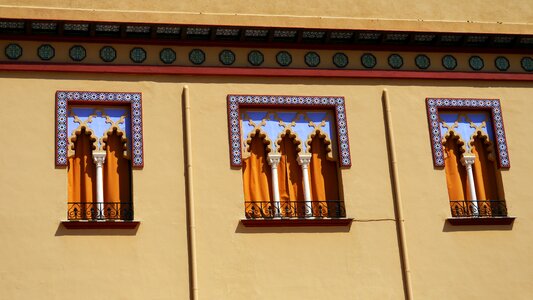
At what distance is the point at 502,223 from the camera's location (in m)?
16.9

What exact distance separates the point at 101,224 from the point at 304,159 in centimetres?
315

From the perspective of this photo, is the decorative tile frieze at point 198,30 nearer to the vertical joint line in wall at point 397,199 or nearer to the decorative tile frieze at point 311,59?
the decorative tile frieze at point 311,59

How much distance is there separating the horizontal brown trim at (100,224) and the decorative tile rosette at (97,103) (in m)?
0.85

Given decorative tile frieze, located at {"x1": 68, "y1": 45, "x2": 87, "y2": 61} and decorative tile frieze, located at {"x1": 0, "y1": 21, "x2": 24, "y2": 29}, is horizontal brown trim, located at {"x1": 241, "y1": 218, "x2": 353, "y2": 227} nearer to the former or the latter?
decorative tile frieze, located at {"x1": 68, "y1": 45, "x2": 87, "y2": 61}

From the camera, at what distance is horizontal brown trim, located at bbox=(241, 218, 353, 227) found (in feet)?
52.5

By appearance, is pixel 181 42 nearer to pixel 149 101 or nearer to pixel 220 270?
pixel 149 101

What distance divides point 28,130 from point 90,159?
973 millimetres

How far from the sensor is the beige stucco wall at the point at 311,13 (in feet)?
53.7

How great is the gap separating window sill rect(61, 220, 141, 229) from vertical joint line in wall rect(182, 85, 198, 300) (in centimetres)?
72

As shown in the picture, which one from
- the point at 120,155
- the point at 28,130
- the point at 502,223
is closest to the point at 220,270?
the point at 120,155

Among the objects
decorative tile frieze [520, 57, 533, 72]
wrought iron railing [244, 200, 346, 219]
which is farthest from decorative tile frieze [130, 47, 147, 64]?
decorative tile frieze [520, 57, 533, 72]

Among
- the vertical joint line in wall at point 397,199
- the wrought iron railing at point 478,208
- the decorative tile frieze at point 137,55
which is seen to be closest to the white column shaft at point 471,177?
the wrought iron railing at point 478,208

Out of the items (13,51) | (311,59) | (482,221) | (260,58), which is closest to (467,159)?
(482,221)

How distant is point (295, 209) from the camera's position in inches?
648
